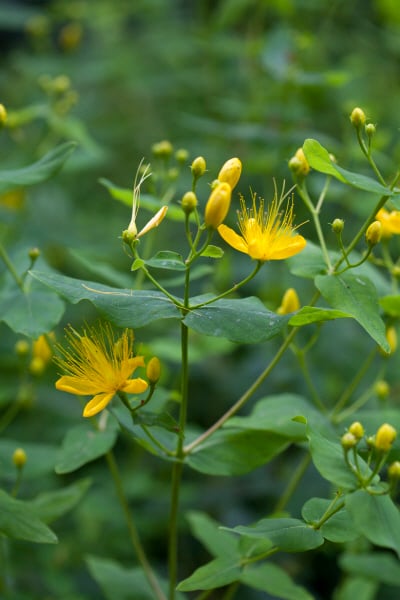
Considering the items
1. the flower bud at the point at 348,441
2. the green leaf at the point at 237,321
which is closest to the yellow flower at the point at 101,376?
the green leaf at the point at 237,321

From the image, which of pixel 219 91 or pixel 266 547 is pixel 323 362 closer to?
pixel 266 547

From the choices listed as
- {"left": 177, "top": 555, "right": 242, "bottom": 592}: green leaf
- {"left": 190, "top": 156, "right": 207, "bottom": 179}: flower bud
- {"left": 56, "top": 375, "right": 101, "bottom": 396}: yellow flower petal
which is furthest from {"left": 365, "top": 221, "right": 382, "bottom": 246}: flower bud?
{"left": 177, "top": 555, "right": 242, "bottom": 592}: green leaf

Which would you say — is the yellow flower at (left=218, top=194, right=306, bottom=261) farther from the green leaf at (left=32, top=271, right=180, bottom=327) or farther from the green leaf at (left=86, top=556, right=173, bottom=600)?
the green leaf at (left=86, top=556, right=173, bottom=600)

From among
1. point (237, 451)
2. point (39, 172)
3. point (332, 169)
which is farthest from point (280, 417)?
point (39, 172)

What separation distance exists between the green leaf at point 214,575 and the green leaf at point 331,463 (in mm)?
314

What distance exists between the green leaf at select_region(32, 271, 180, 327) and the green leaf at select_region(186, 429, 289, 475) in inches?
13.6

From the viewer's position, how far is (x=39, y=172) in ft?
4.81

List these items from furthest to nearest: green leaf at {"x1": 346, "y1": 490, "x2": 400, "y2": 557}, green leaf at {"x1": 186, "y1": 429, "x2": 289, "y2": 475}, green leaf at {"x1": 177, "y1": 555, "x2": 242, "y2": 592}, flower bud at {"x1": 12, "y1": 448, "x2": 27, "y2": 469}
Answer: flower bud at {"x1": 12, "y1": 448, "x2": 27, "y2": 469}, green leaf at {"x1": 186, "y1": 429, "x2": 289, "y2": 475}, green leaf at {"x1": 177, "y1": 555, "x2": 242, "y2": 592}, green leaf at {"x1": 346, "y1": 490, "x2": 400, "y2": 557}

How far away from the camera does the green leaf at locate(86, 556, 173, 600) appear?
5.46ft

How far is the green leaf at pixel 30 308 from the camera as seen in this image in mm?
1397

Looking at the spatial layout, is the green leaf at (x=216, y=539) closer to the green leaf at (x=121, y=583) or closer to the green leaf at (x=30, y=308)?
the green leaf at (x=121, y=583)

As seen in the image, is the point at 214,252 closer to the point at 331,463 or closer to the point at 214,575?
the point at 331,463

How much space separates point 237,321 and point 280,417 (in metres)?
0.38

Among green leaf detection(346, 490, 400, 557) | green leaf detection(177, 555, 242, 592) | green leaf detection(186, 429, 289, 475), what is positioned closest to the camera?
green leaf detection(346, 490, 400, 557)
